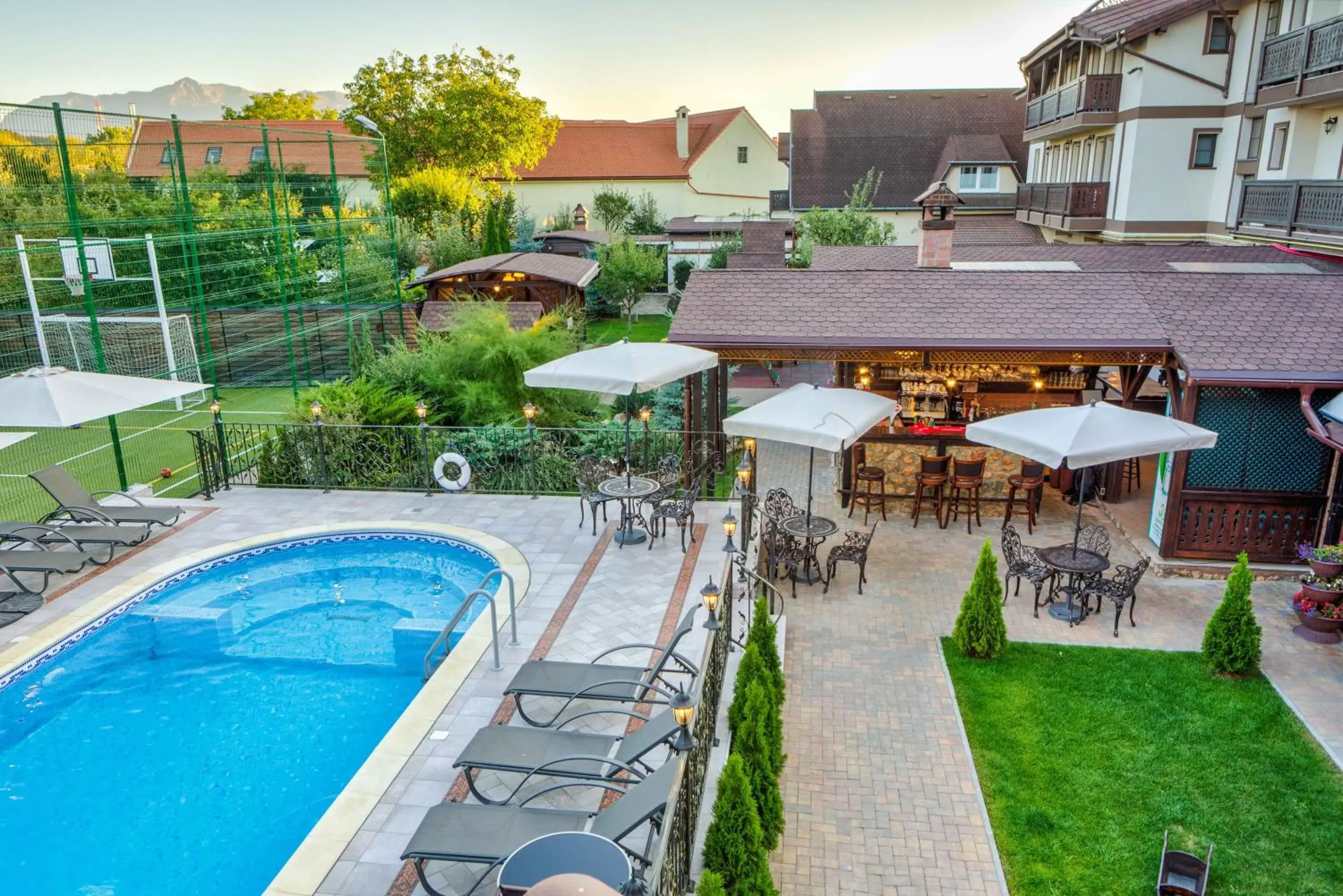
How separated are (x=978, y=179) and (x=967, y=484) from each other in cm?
2788

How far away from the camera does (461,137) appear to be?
1666 inches

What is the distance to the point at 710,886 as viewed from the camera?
4.44m

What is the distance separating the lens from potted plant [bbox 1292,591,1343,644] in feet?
32.9

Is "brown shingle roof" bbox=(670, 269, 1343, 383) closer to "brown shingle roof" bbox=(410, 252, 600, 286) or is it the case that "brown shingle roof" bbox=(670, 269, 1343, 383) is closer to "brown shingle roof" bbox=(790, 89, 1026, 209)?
"brown shingle roof" bbox=(410, 252, 600, 286)

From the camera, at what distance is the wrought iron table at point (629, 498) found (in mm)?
12062

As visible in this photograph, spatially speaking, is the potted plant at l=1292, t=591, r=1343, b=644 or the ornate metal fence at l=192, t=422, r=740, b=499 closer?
the potted plant at l=1292, t=591, r=1343, b=644

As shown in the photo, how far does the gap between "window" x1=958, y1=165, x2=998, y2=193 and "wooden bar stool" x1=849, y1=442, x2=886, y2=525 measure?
1052 inches

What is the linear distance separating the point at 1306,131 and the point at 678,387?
45.8 feet

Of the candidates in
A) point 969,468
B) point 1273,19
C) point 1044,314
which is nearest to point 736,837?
point 969,468

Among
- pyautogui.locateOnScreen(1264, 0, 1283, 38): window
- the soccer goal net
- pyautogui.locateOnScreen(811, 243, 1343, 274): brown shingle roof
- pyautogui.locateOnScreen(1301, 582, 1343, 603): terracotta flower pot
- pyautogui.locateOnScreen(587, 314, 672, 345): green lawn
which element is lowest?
pyautogui.locateOnScreen(1301, 582, 1343, 603): terracotta flower pot

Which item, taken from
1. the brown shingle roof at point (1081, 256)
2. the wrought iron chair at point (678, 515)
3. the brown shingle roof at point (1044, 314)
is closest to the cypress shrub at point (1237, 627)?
the brown shingle roof at point (1044, 314)

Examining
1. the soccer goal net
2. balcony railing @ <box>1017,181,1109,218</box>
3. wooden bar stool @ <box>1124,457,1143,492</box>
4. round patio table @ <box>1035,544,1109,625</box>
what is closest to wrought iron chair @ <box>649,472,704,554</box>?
round patio table @ <box>1035,544,1109,625</box>

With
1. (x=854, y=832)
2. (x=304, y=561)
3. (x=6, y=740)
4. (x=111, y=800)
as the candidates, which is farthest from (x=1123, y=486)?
(x=6, y=740)

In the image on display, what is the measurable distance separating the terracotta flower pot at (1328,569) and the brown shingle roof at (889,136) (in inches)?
1229
